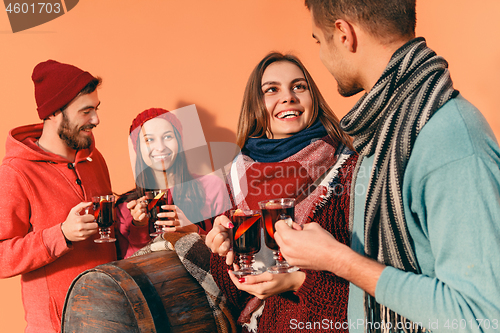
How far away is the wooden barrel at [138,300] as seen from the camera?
69.9 inches

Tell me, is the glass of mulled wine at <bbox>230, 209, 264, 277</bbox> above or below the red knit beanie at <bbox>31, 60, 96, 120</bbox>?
below

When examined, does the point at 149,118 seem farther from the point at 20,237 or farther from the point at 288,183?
the point at 288,183

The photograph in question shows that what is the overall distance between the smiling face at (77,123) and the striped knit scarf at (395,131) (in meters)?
2.08

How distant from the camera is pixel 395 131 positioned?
111 centimetres

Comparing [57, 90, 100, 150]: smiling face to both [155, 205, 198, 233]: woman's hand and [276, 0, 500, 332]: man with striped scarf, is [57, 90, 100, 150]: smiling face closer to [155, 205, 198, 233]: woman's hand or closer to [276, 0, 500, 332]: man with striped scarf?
[155, 205, 198, 233]: woman's hand

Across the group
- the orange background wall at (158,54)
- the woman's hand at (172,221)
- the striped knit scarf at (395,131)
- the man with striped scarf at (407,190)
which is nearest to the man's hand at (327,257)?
the man with striped scarf at (407,190)

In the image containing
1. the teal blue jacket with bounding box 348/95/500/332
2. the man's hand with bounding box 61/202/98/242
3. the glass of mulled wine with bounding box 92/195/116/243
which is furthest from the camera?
the glass of mulled wine with bounding box 92/195/116/243

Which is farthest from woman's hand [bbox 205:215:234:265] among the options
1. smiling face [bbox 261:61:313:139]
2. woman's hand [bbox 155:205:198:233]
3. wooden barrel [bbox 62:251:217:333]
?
woman's hand [bbox 155:205:198:233]

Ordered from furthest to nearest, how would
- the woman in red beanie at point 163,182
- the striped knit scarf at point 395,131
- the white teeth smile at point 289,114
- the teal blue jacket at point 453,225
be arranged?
1. the woman in red beanie at point 163,182
2. the white teeth smile at point 289,114
3. the striped knit scarf at point 395,131
4. the teal blue jacket at point 453,225

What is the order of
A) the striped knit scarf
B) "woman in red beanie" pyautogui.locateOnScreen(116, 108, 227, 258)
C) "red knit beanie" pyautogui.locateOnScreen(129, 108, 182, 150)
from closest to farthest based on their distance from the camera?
the striped knit scarf
"woman in red beanie" pyautogui.locateOnScreen(116, 108, 227, 258)
"red knit beanie" pyautogui.locateOnScreen(129, 108, 182, 150)

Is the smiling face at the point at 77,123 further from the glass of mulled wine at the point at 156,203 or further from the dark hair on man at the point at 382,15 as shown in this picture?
the dark hair on man at the point at 382,15

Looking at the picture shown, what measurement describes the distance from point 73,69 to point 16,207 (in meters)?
1.03

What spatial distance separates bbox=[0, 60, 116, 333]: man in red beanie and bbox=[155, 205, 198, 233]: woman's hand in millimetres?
463

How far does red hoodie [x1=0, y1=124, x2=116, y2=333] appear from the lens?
2.20 metres
